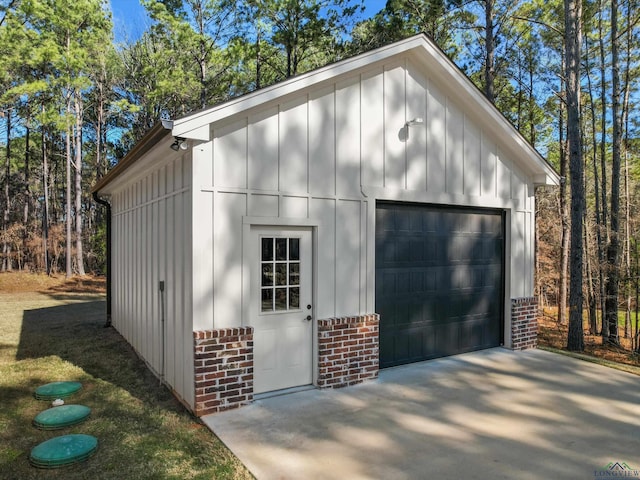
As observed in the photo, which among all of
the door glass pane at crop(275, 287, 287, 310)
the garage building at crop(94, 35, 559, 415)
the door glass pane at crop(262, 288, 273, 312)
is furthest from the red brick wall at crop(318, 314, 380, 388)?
the door glass pane at crop(262, 288, 273, 312)

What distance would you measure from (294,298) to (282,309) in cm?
21

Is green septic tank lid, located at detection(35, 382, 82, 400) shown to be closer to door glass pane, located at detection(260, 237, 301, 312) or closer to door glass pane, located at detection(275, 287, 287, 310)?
door glass pane, located at detection(260, 237, 301, 312)

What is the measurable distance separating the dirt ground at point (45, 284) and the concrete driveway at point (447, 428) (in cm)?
1607

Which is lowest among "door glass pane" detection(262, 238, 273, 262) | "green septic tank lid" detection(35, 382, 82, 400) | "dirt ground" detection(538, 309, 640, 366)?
"dirt ground" detection(538, 309, 640, 366)

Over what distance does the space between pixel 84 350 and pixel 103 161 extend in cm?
1977

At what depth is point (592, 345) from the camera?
10938mm

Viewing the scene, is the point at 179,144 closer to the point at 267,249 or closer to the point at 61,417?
the point at 267,249

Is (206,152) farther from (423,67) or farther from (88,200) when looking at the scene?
(88,200)

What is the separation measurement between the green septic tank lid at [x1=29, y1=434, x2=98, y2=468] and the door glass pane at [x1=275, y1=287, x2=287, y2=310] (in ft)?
7.25

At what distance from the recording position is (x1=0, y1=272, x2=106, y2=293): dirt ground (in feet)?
56.7

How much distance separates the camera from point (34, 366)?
6.39m

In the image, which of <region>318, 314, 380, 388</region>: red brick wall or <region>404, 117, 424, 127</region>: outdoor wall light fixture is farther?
<region>404, 117, 424, 127</region>: outdoor wall light fixture

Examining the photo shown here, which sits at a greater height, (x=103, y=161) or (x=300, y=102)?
(x=103, y=161)

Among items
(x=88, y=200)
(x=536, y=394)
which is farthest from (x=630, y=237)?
(x=88, y=200)
